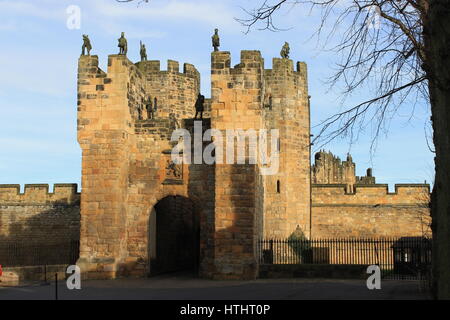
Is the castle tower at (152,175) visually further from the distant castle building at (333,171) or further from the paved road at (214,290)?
the distant castle building at (333,171)

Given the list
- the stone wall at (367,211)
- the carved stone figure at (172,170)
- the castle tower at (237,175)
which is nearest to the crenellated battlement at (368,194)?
the stone wall at (367,211)

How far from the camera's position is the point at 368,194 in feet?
102

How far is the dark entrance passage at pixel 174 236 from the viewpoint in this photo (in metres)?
21.3

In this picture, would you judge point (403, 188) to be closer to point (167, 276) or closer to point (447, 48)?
point (167, 276)

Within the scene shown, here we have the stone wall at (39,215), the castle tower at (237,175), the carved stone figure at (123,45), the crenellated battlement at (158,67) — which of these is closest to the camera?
the castle tower at (237,175)

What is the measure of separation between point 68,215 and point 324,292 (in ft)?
72.9

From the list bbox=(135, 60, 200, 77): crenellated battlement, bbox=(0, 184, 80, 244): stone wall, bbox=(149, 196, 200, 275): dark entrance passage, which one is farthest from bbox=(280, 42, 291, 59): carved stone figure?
A: bbox=(0, 184, 80, 244): stone wall

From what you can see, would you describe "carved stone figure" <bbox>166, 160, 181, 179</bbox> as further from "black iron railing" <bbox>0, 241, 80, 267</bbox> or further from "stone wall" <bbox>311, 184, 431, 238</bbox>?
Answer: "black iron railing" <bbox>0, 241, 80, 267</bbox>

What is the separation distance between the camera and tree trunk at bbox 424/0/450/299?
24.4 ft

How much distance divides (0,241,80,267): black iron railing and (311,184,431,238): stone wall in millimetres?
13173

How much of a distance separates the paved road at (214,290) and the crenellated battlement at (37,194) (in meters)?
16.3

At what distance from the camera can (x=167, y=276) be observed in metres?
20.7

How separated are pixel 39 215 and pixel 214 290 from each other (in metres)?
21.2
